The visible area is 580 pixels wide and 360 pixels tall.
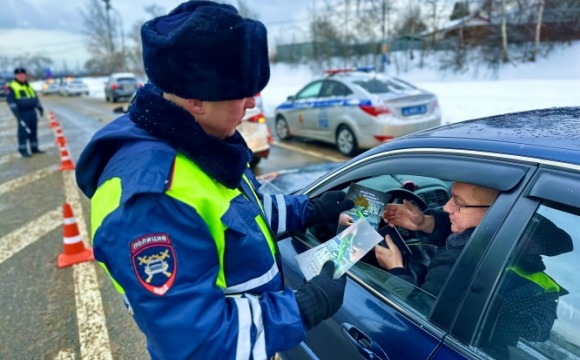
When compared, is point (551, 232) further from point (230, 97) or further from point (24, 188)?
point (24, 188)

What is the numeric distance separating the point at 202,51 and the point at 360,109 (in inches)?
242

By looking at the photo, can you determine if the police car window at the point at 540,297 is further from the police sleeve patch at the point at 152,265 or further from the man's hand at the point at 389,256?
the police sleeve patch at the point at 152,265

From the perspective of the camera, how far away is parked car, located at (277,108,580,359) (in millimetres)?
1036

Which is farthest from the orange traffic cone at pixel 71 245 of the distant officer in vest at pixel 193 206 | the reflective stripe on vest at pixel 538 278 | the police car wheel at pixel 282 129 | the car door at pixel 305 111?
the police car wheel at pixel 282 129

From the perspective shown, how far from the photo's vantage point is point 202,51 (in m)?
1.03

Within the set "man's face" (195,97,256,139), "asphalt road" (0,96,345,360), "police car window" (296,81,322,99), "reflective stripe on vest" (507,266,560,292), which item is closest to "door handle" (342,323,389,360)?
"reflective stripe on vest" (507,266,560,292)

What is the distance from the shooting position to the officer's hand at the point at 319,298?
3.86 ft

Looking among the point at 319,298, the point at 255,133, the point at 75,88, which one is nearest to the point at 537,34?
the point at 255,133

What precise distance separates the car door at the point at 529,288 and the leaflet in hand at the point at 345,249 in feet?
1.43

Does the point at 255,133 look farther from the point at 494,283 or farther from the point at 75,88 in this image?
the point at 75,88

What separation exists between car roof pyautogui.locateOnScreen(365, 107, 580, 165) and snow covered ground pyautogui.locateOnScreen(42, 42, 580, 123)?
8.46 metres

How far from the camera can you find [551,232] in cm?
104

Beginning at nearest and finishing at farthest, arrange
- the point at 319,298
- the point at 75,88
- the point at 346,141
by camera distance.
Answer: the point at 319,298 < the point at 346,141 < the point at 75,88

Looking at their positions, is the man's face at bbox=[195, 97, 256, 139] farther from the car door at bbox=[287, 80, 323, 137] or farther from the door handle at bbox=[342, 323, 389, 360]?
the car door at bbox=[287, 80, 323, 137]
